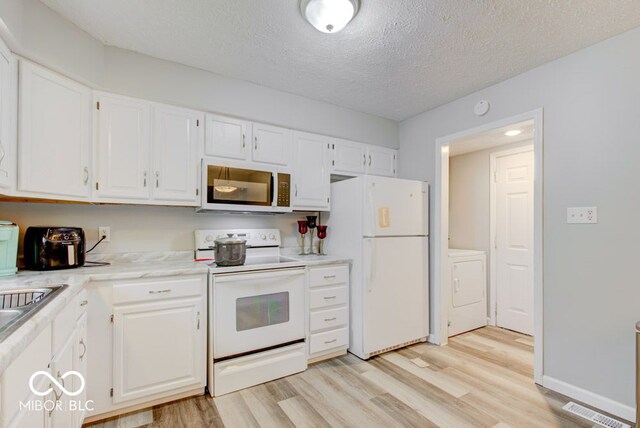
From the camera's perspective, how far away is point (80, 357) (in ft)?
5.12

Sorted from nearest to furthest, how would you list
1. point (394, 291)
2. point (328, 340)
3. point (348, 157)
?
point (328, 340) → point (394, 291) → point (348, 157)

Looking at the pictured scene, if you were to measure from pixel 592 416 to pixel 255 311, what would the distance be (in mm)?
2271

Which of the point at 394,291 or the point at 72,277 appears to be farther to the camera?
the point at 394,291

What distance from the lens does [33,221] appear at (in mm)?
2014

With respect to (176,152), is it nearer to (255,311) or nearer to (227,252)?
(227,252)

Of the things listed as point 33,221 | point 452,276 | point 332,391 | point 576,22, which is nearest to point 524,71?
point 576,22

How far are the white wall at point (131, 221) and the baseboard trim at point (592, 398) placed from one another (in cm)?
266

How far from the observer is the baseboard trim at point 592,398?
1.79m

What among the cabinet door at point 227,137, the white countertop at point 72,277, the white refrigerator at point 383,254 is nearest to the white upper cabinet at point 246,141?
the cabinet door at point 227,137

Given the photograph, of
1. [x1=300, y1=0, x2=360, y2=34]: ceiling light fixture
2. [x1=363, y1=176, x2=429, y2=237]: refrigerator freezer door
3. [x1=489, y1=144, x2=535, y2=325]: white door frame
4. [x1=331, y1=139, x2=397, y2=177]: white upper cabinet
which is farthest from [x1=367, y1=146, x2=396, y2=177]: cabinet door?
[x1=300, y1=0, x2=360, y2=34]: ceiling light fixture

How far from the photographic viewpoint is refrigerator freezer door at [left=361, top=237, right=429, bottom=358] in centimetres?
261

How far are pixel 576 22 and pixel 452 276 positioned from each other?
2317 mm

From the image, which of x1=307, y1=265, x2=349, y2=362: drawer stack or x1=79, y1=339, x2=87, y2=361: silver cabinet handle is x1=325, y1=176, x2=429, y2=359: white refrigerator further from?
x1=79, y1=339, x2=87, y2=361: silver cabinet handle

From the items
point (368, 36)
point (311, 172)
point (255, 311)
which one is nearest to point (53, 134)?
point (255, 311)
